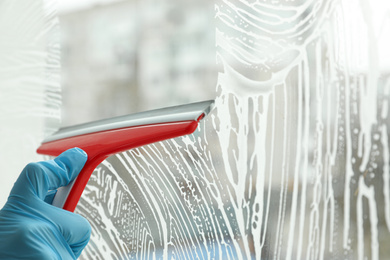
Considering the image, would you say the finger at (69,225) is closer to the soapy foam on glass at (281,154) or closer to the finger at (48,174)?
the finger at (48,174)

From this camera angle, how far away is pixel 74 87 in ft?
2.31

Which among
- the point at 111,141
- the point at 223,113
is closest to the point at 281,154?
the point at 223,113

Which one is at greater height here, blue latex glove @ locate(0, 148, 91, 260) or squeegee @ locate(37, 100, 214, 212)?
squeegee @ locate(37, 100, 214, 212)

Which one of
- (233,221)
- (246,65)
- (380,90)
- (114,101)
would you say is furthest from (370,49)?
(114,101)

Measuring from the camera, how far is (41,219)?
481 millimetres

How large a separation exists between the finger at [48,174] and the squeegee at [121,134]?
0.01m

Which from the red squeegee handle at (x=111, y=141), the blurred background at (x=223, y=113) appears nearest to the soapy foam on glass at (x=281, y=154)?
the blurred background at (x=223, y=113)

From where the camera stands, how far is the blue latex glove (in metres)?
0.45

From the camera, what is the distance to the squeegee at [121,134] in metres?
0.45

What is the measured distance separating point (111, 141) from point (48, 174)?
85mm

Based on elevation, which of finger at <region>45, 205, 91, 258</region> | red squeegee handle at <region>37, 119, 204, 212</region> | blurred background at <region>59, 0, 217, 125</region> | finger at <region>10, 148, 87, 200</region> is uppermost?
blurred background at <region>59, 0, 217, 125</region>

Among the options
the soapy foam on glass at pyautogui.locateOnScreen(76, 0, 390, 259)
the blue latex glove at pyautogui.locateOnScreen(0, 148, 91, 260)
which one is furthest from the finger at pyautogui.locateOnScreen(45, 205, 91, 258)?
the soapy foam on glass at pyautogui.locateOnScreen(76, 0, 390, 259)

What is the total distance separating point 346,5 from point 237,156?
0.23 m

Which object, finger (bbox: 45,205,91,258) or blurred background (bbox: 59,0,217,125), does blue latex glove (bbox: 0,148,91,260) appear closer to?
finger (bbox: 45,205,91,258)
